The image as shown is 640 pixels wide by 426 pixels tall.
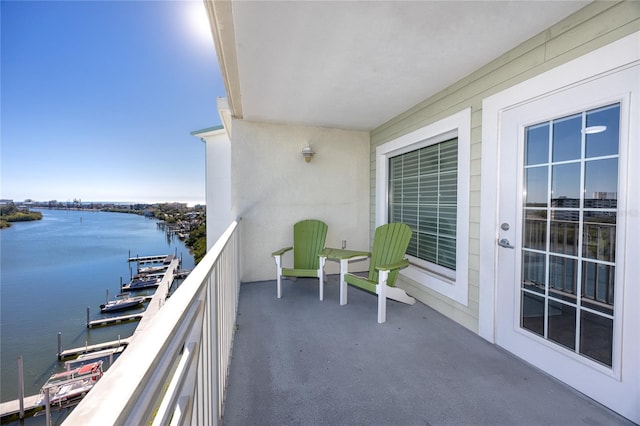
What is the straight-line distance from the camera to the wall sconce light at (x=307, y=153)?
409cm

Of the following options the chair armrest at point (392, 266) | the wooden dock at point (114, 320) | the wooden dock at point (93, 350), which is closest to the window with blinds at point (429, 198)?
the chair armrest at point (392, 266)

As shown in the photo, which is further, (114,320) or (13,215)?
(114,320)

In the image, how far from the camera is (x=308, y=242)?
385 cm

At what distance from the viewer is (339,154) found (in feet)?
14.3

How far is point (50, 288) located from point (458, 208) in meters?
19.6

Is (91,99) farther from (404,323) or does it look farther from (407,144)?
(404,323)

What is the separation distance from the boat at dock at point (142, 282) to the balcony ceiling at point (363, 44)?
20820 mm

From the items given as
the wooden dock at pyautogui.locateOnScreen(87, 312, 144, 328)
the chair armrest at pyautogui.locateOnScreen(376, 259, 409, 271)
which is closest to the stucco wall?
the chair armrest at pyautogui.locateOnScreen(376, 259, 409, 271)

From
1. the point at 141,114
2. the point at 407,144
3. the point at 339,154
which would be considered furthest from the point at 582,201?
the point at 141,114

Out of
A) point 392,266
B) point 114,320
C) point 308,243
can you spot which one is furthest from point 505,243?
point 114,320

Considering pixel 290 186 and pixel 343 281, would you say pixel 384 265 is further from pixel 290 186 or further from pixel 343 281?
pixel 290 186

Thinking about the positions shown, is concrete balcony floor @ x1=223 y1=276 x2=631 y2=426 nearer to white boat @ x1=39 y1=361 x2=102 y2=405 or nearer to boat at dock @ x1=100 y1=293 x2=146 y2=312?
white boat @ x1=39 y1=361 x2=102 y2=405

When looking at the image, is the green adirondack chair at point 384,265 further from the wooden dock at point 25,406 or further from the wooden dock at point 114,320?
the wooden dock at point 114,320

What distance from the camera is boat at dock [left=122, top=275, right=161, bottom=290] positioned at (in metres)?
18.8
